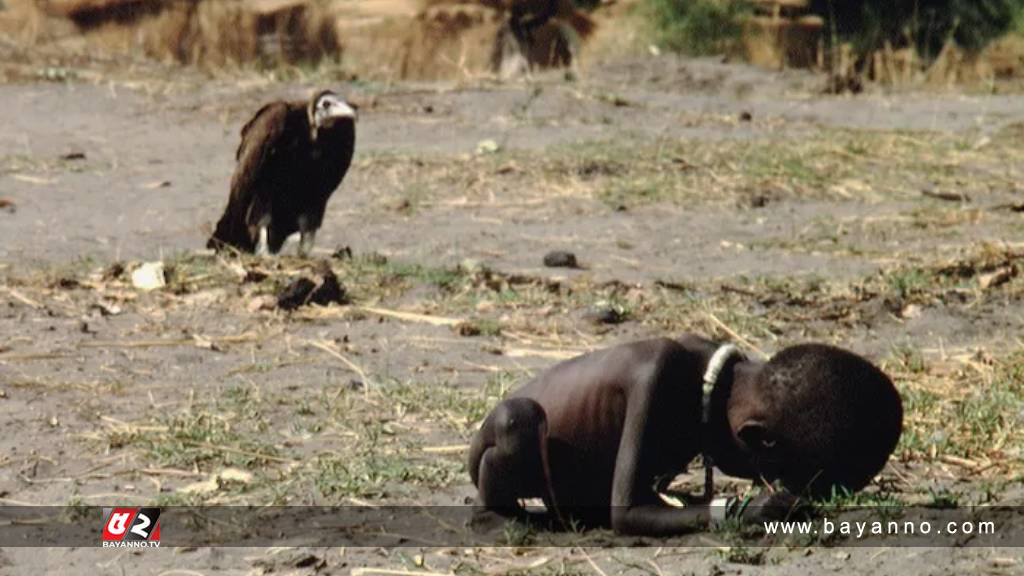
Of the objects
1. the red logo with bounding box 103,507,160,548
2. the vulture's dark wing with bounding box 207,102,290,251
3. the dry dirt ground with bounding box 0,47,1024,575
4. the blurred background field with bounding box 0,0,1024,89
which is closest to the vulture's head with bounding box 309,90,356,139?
the vulture's dark wing with bounding box 207,102,290,251

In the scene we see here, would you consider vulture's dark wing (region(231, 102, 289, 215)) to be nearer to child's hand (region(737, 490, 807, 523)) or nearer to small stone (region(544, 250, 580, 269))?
small stone (region(544, 250, 580, 269))

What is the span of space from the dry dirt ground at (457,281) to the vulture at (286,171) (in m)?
0.42

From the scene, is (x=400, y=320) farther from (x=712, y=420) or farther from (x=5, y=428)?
(x=712, y=420)

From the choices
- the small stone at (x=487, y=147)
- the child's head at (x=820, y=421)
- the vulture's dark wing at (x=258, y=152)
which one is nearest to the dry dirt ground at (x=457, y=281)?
the small stone at (x=487, y=147)

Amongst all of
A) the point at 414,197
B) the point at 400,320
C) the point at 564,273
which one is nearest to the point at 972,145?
the point at 414,197

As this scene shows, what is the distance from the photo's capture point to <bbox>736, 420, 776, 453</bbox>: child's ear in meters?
4.71

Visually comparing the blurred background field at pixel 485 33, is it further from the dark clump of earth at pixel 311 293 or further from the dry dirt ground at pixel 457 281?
the dark clump of earth at pixel 311 293

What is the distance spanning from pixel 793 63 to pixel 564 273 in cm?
1104

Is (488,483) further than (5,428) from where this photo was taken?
No

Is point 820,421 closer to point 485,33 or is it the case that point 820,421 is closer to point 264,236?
point 264,236

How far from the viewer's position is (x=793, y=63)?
20031 mm

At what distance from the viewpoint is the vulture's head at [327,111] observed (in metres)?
10.3

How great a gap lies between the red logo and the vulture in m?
4.80

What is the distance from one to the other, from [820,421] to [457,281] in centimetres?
421
